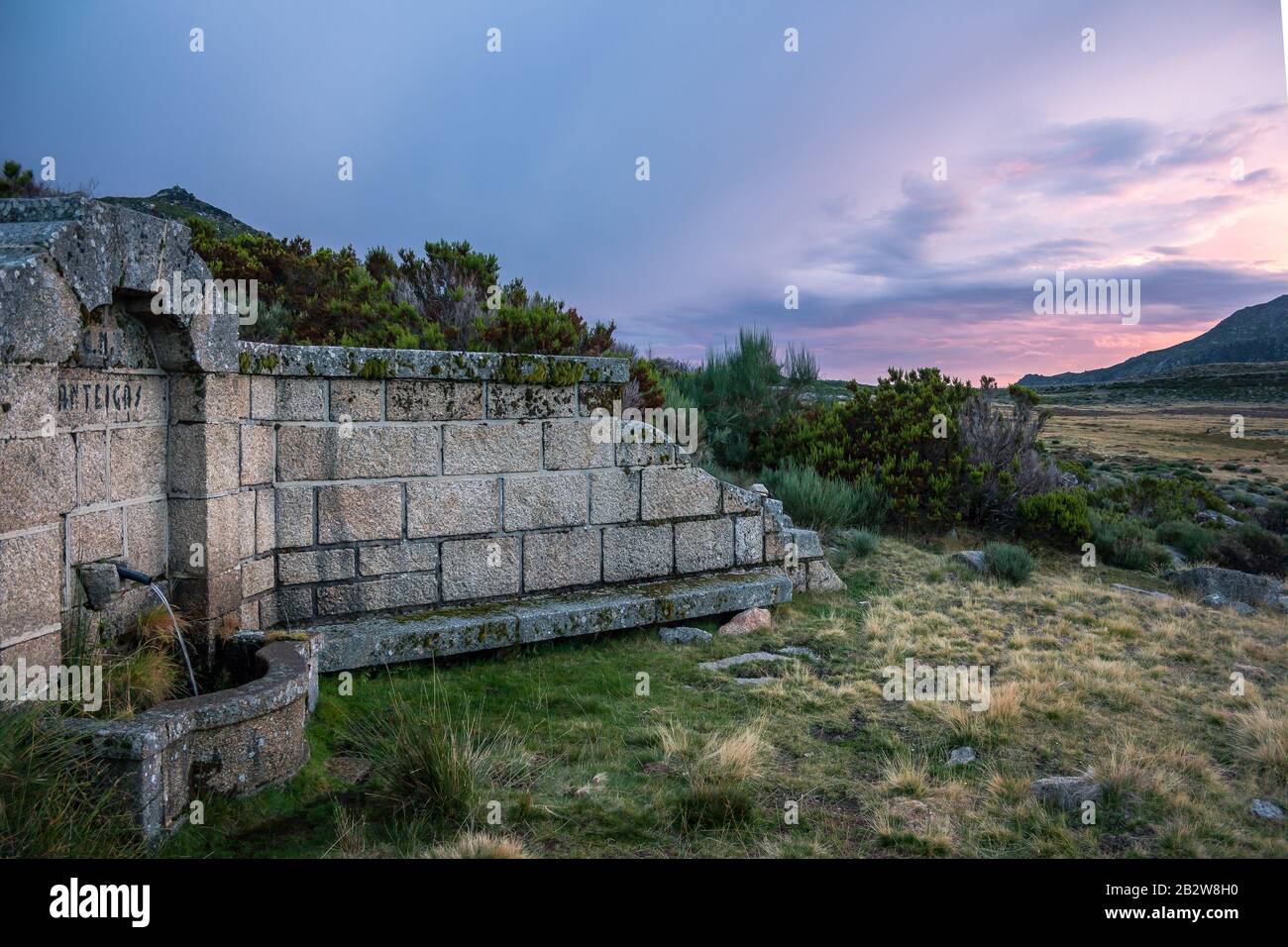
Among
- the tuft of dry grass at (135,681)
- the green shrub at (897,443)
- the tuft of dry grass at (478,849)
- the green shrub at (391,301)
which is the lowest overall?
the tuft of dry grass at (478,849)

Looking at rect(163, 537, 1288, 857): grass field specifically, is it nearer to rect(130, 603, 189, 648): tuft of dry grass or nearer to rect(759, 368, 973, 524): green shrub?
rect(130, 603, 189, 648): tuft of dry grass

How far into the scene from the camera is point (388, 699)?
4555 millimetres

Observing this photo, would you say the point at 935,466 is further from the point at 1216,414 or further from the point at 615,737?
the point at 1216,414

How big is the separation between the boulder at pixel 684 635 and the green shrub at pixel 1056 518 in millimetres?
6078

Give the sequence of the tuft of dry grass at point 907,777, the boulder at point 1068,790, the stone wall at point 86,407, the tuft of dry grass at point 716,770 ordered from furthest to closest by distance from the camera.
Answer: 1. the tuft of dry grass at point 907,777
2. the boulder at point 1068,790
3. the tuft of dry grass at point 716,770
4. the stone wall at point 86,407

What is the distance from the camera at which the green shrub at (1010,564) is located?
8.40m

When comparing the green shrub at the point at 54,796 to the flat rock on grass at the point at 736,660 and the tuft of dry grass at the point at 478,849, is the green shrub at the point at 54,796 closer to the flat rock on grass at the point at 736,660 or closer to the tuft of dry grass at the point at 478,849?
the tuft of dry grass at the point at 478,849

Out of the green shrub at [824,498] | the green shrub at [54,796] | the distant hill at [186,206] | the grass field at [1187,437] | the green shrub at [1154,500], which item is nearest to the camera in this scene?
the green shrub at [54,796]

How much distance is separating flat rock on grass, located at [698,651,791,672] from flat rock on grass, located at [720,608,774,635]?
1.54ft

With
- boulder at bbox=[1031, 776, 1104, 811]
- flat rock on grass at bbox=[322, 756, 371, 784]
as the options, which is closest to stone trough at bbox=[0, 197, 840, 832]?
flat rock on grass at bbox=[322, 756, 371, 784]

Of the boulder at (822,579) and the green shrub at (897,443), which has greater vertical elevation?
the green shrub at (897,443)

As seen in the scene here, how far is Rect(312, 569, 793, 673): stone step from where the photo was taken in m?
4.91

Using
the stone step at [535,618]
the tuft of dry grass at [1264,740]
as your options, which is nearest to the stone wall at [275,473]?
the stone step at [535,618]
